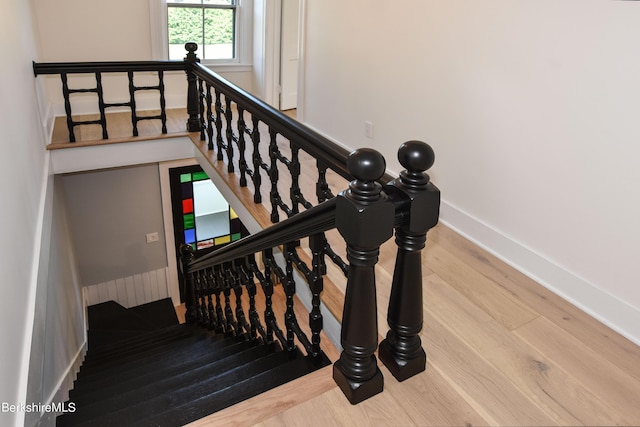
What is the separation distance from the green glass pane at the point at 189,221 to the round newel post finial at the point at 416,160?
508 centimetres

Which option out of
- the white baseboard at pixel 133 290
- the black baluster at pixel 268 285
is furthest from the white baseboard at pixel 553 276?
the white baseboard at pixel 133 290

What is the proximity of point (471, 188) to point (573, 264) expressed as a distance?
73 centimetres

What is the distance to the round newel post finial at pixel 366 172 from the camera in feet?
3.85

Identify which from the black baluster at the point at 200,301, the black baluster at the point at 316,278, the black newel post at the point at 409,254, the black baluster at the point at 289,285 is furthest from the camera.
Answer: the black baluster at the point at 200,301

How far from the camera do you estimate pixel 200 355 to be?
321 cm

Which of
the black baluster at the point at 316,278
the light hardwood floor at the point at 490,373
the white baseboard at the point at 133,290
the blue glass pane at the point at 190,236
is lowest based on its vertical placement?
the white baseboard at the point at 133,290

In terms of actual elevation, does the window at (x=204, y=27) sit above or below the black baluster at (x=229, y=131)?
above

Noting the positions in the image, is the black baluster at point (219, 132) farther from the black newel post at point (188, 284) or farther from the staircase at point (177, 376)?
the staircase at point (177, 376)

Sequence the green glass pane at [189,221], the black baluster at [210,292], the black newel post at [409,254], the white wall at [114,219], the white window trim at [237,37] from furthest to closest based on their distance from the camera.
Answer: the green glass pane at [189,221]
the white wall at [114,219]
the white window trim at [237,37]
the black baluster at [210,292]
the black newel post at [409,254]

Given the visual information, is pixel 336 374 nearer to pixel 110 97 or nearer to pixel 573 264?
pixel 573 264

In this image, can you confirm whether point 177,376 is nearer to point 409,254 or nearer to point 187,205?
point 409,254

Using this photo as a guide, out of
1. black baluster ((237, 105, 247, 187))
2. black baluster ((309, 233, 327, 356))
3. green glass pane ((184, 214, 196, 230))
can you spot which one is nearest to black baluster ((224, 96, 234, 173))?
black baluster ((237, 105, 247, 187))

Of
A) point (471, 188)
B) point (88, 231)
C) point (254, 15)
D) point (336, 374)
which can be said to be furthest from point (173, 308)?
point (336, 374)

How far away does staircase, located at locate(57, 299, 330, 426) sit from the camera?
1985 mm
